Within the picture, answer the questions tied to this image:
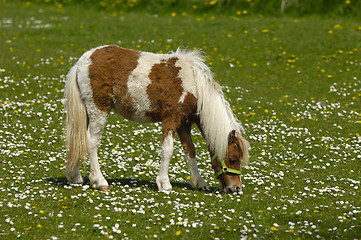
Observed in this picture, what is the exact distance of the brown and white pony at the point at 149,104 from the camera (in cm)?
977

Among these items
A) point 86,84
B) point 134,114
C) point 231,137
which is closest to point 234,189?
point 231,137

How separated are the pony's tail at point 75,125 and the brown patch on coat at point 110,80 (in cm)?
38

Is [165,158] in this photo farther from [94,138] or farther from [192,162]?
[94,138]

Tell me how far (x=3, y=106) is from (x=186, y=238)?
9.88 meters

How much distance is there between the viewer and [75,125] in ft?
32.2

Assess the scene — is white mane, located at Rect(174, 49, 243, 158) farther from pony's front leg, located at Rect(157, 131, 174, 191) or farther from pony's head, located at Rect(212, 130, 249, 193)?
pony's front leg, located at Rect(157, 131, 174, 191)

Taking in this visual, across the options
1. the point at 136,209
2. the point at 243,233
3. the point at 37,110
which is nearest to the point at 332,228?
the point at 243,233

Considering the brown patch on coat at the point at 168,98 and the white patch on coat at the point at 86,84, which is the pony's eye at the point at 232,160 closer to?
the brown patch on coat at the point at 168,98

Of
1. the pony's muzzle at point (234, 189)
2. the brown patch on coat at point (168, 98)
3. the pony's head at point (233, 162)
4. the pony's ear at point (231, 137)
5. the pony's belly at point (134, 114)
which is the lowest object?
the pony's muzzle at point (234, 189)

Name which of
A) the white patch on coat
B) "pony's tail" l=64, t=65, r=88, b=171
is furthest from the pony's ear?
"pony's tail" l=64, t=65, r=88, b=171

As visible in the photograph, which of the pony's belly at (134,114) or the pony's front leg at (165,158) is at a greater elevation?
the pony's belly at (134,114)

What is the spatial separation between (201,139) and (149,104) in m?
4.69

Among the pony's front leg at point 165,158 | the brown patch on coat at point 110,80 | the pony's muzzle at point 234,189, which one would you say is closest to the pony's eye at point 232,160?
the pony's muzzle at point 234,189

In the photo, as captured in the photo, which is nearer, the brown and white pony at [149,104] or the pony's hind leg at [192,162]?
the brown and white pony at [149,104]
